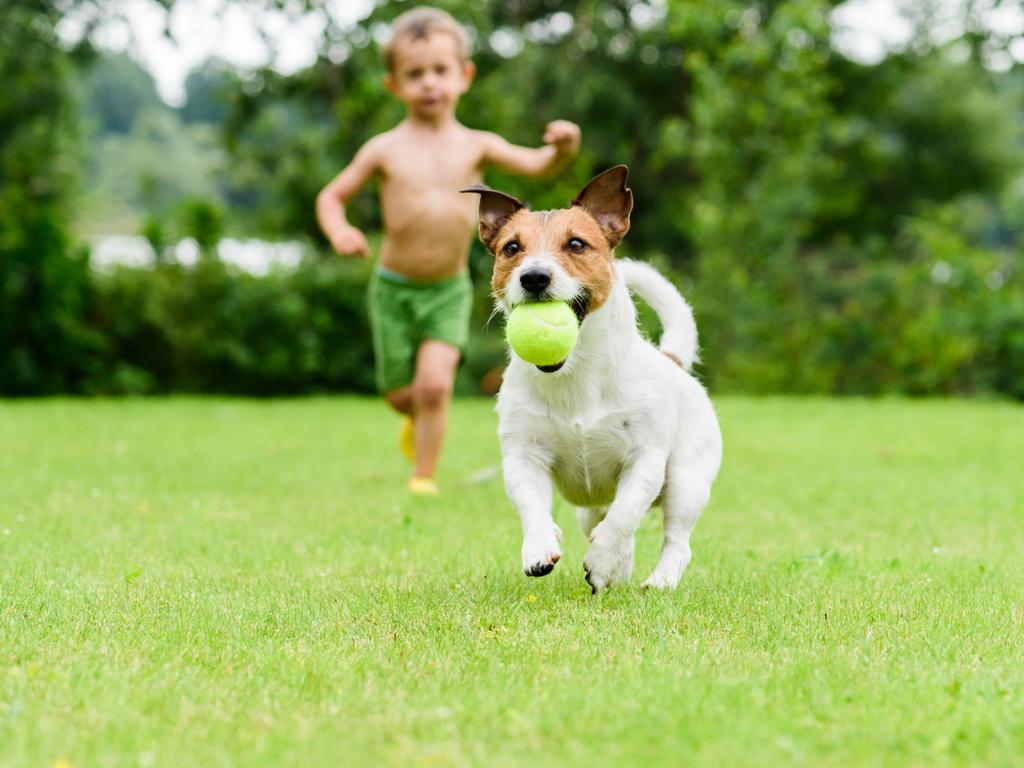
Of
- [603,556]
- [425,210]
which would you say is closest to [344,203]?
[425,210]

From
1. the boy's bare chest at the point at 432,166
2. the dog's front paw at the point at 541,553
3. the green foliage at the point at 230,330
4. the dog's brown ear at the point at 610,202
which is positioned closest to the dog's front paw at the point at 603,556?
the dog's front paw at the point at 541,553

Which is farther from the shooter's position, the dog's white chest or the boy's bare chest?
the boy's bare chest

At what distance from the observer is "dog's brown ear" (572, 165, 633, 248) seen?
4668 millimetres

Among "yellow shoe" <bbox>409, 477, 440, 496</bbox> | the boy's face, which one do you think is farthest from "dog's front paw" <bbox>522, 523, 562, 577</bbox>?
the boy's face

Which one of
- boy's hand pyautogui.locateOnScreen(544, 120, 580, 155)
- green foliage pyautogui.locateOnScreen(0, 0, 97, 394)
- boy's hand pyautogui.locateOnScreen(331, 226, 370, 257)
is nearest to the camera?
boy's hand pyautogui.locateOnScreen(544, 120, 580, 155)

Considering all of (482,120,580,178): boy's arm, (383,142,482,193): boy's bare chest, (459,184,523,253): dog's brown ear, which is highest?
(482,120,580,178): boy's arm

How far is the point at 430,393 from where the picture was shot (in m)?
8.09

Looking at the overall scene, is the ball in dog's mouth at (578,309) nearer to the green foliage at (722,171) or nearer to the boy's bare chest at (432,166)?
the boy's bare chest at (432,166)

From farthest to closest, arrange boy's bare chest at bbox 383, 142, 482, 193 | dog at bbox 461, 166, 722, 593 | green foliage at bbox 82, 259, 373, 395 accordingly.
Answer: green foliage at bbox 82, 259, 373, 395
boy's bare chest at bbox 383, 142, 482, 193
dog at bbox 461, 166, 722, 593

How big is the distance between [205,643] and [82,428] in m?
8.94

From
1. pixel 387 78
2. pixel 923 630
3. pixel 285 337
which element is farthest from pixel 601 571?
pixel 285 337

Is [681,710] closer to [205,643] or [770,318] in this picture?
[205,643]

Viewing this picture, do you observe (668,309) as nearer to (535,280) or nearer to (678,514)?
(678,514)

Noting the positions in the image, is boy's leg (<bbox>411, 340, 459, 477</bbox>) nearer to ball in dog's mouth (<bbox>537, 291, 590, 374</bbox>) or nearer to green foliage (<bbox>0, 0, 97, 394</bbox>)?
ball in dog's mouth (<bbox>537, 291, 590, 374</bbox>)
